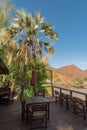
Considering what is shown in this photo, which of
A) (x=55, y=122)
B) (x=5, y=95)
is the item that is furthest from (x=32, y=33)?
(x=55, y=122)

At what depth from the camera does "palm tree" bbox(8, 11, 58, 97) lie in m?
13.2

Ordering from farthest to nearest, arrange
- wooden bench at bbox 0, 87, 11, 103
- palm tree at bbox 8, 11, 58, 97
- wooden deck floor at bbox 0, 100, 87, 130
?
palm tree at bbox 8, 11, 58, 97 < wooden bench at bbox 0, 87, 11, 103 < wooden deck floor at bbox 0, 100, 87, 130

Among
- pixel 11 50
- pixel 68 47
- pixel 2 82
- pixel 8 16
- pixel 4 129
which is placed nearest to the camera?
pixel 4 129

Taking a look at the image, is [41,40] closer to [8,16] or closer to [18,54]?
[18,54]

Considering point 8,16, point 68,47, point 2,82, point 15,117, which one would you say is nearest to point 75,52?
point 68,47

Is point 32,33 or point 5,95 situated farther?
point 32,33

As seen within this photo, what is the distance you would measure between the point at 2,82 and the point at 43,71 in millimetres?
3181

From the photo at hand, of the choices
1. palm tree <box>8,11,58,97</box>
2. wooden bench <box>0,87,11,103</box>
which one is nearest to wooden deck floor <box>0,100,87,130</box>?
wooden bench <box>0,87,11,103</box>

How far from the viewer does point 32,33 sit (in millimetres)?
13250

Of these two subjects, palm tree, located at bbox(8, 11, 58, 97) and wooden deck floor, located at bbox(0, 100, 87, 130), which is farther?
palm tree, located at bbox(8, 11, 58, 97)

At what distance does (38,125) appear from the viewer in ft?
20.4

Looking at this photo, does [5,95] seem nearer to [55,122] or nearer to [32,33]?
[32,33]

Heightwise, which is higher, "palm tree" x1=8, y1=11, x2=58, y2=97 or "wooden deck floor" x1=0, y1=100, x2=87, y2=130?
"palm tree" x1=8, y1=11, x2=58, y2=97

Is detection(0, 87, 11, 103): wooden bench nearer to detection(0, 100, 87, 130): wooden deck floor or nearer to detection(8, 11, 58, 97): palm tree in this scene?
detection(8, 11, 58, 97): palm tree
